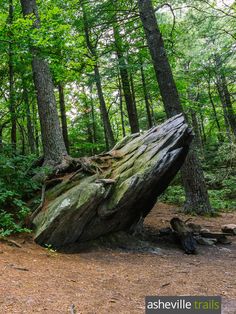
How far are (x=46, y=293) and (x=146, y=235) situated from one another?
15.0 ft

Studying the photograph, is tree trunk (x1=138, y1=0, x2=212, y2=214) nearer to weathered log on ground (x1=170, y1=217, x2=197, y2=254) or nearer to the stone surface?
the stone surface

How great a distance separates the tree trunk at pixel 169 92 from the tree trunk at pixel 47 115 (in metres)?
3.64

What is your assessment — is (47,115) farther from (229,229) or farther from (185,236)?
(229,229)

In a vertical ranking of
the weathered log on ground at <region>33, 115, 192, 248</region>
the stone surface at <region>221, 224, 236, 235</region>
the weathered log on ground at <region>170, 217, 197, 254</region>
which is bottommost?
the stone surface at <region>221, 224, 236, 235</region>

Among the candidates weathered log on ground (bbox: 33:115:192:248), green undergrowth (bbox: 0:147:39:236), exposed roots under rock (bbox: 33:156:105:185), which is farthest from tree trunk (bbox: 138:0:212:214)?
green undergrowth (bbox: 0:147:39:236)

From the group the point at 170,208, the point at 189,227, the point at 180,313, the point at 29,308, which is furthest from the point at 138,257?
the point at 170,208

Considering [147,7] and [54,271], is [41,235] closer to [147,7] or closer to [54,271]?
[54,271]

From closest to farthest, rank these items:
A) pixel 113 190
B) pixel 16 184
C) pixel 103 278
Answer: pixel 103 278, pixel 113 190, pixel 16 184

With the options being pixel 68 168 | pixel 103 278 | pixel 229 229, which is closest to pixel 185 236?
pixel 229 229

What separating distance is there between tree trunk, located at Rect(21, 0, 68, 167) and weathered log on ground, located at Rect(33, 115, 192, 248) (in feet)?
4.91

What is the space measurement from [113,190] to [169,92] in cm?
502

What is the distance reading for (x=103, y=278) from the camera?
4906 mm

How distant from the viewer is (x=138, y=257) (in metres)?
6.52

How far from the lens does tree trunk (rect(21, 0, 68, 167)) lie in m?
9.01
